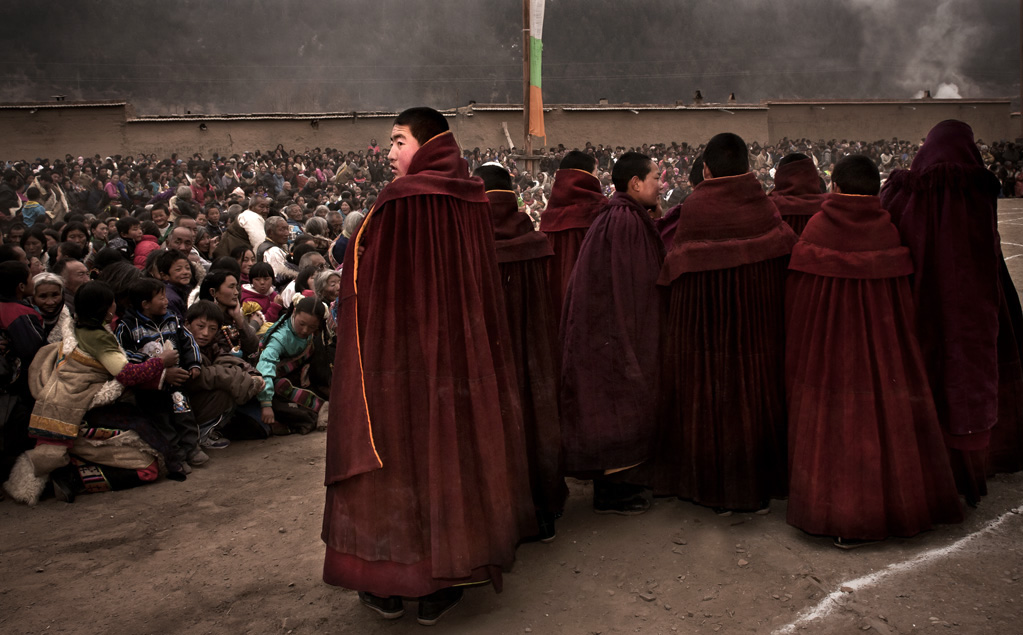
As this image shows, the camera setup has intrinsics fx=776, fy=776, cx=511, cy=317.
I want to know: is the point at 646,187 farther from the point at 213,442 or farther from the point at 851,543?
the point at 213,442

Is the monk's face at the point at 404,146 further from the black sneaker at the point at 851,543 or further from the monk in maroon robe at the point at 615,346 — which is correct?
the black sneaker at the point at 851,543

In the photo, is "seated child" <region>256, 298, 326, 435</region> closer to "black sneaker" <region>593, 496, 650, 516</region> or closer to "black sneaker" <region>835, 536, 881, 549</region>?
"black sneaker" <region>593, 496, 650, 516</region>

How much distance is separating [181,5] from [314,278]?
4177 centimetres

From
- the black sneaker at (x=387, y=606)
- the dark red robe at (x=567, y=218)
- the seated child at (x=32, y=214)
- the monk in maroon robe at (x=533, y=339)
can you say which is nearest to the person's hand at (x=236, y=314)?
the dark red robe at (x=567, y=218)

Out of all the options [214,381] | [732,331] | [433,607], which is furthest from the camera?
[214,381]

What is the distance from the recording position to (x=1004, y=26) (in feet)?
154

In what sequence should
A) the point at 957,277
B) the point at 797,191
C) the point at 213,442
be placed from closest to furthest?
the point at 957,277 → the point at 797,191 → the point at 213,442

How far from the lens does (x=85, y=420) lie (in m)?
4.47

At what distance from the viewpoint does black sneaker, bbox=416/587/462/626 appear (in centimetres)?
299

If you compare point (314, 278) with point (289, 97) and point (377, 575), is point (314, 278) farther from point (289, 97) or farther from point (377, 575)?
point (289, 97)

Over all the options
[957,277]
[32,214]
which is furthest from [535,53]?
[957,277]

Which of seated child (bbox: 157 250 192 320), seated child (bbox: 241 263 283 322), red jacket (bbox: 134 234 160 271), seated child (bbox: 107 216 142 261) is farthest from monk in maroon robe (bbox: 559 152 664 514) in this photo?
seated child (bbox: 107 216 142 261)

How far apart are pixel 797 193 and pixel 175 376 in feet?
13.2

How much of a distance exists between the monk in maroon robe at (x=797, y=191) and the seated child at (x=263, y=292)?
4013mm
